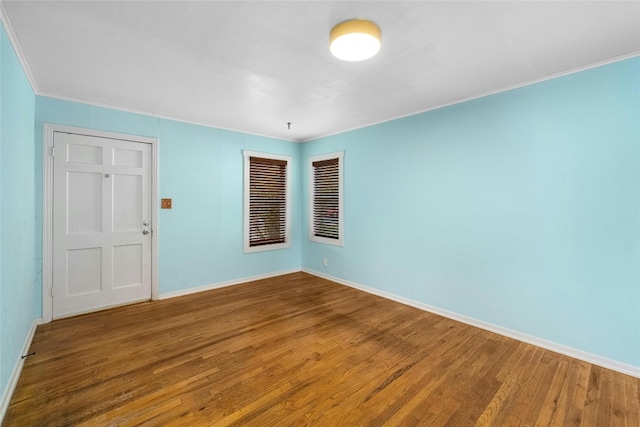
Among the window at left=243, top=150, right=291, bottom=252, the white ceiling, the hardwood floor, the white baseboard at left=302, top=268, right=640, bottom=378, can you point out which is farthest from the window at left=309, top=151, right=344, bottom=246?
the hardwood floor

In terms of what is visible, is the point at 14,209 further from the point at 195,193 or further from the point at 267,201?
the point at 267,201

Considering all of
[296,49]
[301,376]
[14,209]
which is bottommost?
[301,376]

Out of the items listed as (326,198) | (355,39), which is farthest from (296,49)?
(326,198)

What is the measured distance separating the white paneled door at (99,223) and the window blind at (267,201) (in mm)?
1550

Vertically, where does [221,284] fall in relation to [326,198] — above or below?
below

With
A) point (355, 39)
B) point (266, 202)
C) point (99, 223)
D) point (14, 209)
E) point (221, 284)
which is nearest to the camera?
point (355, 39)

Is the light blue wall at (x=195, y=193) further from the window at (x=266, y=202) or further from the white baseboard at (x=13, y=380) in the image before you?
the white baseboard at (x=13, y=380)

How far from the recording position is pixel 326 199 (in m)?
5.03

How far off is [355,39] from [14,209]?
9.19 ft

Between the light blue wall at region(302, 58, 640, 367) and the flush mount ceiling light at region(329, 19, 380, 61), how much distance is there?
179 cm

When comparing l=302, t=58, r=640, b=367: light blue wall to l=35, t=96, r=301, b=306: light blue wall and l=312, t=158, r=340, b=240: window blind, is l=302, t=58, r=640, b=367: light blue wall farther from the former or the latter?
l=35, t=96, r=301, b=306: light blue wall

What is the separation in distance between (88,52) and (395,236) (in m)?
3.68

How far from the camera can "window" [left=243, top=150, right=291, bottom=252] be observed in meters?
4.73

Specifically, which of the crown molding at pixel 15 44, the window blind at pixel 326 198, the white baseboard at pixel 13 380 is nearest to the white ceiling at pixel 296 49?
the crown molding at pixel 15 44
